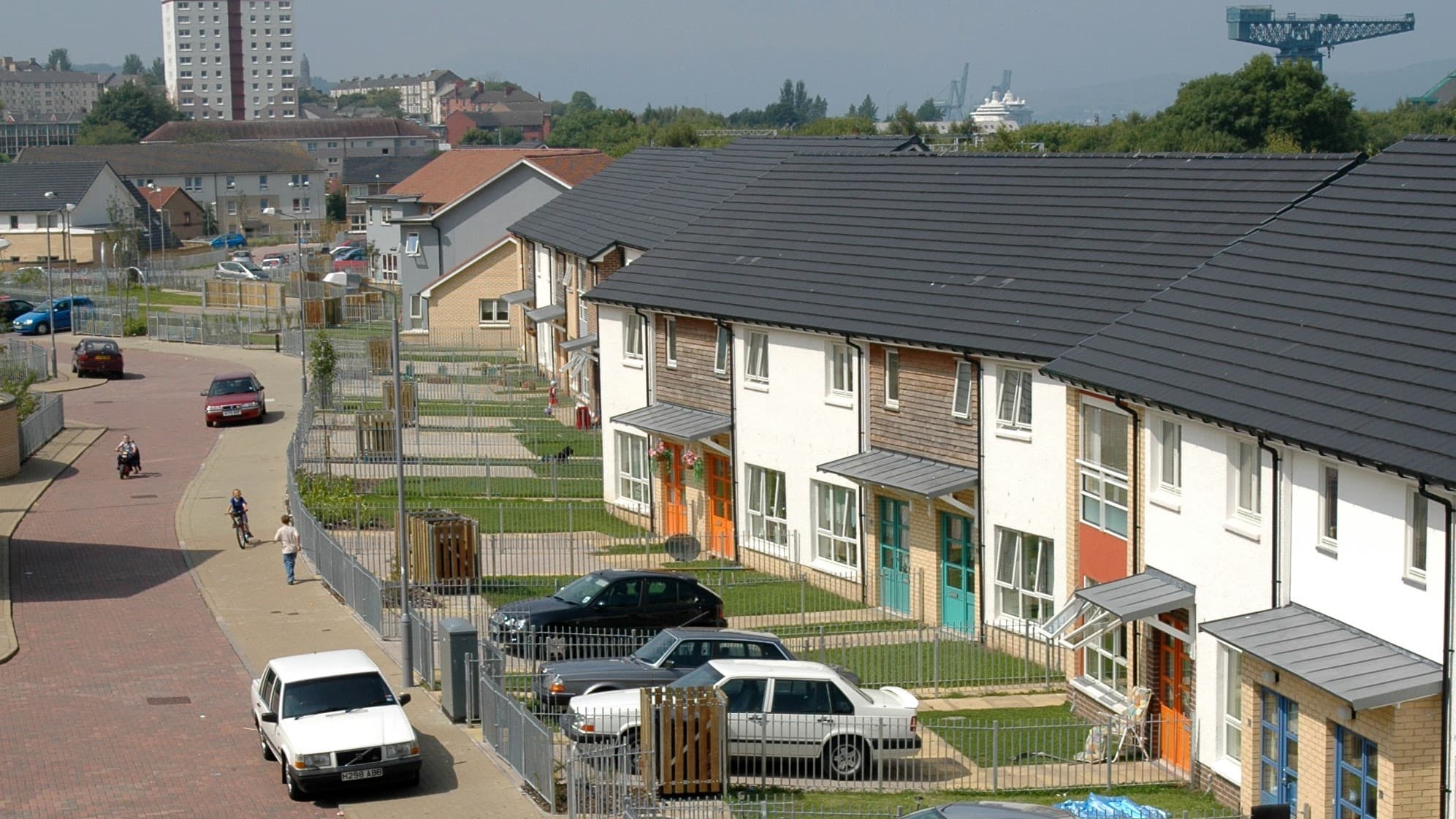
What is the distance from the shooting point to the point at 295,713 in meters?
22.3

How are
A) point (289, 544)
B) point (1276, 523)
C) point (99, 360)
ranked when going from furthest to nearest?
point (99, 360) < point (289, 544) < point (1276, 523)

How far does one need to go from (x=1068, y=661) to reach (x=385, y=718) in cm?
1130

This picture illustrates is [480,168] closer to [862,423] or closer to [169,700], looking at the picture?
[862,423]

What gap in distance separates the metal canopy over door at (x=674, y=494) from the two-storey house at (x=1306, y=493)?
15521 mm

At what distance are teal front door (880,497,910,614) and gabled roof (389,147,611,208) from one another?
4979cm

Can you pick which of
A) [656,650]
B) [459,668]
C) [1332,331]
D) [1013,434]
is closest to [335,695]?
[459,668]

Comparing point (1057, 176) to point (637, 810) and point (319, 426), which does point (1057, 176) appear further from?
point (319, 426)

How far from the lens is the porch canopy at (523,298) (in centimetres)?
6981

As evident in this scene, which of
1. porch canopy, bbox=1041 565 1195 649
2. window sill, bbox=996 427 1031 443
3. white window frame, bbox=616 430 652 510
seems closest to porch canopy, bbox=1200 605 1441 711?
porch canopy, bbox=1041 565 1195 649

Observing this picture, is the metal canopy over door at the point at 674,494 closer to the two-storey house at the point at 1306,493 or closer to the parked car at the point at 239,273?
the two-storey house at the point at 1306,493

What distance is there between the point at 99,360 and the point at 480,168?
33547 mm

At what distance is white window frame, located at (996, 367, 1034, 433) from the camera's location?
97.8ft

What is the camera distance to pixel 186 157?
14925 cm

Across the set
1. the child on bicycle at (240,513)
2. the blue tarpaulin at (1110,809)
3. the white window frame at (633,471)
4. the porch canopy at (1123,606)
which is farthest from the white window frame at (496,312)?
the blue tarpaulin at (1110,809)
